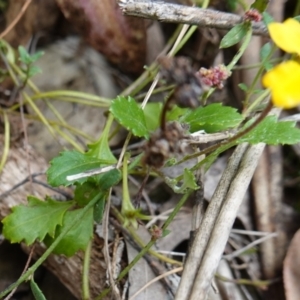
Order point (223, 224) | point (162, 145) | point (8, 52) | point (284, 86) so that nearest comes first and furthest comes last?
point (284, 86), point (162, 145), point (223, 224), point (8, 52)

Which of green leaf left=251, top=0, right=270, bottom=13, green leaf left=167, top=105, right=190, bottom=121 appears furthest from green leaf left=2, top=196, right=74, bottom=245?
green leaf left=251, top=0, right=270, bottom=13

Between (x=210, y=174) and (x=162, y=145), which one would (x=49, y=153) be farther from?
(x=162, y=145)

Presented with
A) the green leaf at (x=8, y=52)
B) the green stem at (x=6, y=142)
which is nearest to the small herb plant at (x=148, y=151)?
the green stem at (x=6, y=142)

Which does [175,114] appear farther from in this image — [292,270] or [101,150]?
[292,270]

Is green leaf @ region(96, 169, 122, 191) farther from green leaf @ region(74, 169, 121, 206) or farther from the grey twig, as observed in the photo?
the grey twig

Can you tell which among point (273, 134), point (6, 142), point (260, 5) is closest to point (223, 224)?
point (273, 134)

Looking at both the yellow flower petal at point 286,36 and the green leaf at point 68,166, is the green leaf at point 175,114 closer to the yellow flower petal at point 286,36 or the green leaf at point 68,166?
the green leaf at point 68,166
